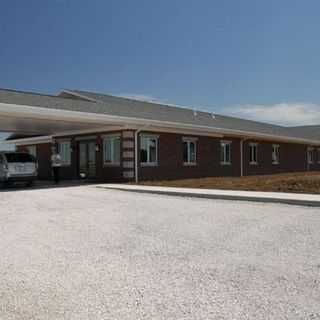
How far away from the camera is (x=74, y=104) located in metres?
19.7

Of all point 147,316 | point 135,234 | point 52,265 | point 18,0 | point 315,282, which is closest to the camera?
point 147,316

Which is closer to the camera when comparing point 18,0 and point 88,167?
point 18,0

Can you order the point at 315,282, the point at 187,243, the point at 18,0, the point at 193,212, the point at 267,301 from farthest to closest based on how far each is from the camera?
the point at 18,0
the point at 193,212
the point at 187,243
the point at 315,282
the point at 267,301

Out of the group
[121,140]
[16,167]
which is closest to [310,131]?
[121,140]

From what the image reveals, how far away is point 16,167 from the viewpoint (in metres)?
18.1

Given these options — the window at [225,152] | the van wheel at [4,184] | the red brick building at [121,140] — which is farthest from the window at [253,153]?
the van wheel at [4,184]

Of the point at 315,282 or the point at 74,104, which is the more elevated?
the point at 74,104

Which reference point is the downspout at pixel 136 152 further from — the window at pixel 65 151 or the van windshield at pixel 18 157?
the window at pixel 65 151

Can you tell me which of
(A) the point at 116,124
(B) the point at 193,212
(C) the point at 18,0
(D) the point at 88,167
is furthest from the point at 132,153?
(B) the point at 193,212

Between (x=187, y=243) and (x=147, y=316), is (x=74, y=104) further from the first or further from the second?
(x=147, y=316)

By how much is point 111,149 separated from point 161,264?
52.4ft

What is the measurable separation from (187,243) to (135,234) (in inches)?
48.9

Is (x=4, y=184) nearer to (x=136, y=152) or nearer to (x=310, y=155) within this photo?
(x=136, y=152)

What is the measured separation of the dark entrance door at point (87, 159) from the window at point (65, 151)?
114 centimetres
